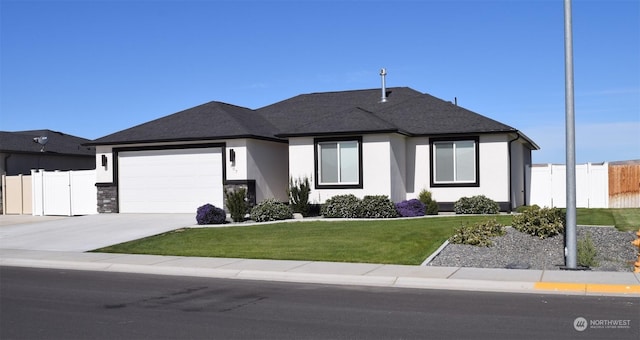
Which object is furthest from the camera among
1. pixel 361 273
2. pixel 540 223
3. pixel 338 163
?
pixel 338 163

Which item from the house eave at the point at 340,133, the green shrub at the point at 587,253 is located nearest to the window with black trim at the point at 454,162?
the house eave at the point at 340,133

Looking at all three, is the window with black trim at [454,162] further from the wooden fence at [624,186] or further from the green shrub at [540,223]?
the wooden fence at [624,186]

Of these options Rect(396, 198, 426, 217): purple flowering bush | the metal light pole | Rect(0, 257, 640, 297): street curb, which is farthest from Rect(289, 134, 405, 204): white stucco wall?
Rect(0, 257, 640, 297): street curb

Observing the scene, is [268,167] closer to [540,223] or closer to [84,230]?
[84,230]

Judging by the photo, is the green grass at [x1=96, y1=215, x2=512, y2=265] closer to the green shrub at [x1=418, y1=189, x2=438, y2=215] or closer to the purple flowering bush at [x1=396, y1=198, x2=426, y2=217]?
the purple flowering bush at [x1=396, y1=198, x2=426, y2=217]

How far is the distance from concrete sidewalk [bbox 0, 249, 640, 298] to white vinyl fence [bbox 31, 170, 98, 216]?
11.5 meters

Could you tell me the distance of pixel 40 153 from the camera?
3356 cm

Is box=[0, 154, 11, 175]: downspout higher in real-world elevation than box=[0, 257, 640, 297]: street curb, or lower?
higher

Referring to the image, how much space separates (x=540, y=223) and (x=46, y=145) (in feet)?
93.0

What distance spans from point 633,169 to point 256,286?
21729 mm

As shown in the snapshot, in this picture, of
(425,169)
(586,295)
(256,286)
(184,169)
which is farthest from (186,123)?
(586,295)

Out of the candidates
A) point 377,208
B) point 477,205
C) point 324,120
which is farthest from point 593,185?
point 324,120

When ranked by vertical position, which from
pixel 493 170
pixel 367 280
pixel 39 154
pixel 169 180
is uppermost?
pixel 39 154

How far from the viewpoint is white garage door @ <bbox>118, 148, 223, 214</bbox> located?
24828 millimetres
